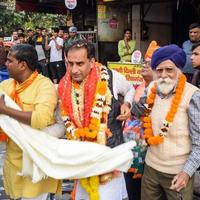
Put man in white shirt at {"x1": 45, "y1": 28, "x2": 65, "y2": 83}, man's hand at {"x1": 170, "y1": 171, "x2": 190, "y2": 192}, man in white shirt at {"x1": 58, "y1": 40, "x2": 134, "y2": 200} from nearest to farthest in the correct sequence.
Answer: man's hand at {"x1": 170, "y1": 171, "x2": 190, "y2": 192} → man in white shirt at {"x1": 58, "y1": 40, "x2": 134, "y2": 200} → man in white shirt at {"x1": 45, "y1": 28, "x2": 65, "y2": 83}

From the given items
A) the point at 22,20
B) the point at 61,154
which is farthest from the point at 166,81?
the point at 22,20

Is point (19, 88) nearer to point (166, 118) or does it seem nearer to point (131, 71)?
point (166, 118)

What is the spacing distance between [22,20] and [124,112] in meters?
34.3

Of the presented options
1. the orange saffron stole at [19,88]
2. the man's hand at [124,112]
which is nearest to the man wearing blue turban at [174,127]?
the man's hand at [124,112]

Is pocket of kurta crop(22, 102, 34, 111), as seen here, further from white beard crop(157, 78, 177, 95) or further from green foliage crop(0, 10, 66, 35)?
green foliage crop(0, 10, 66, 35)

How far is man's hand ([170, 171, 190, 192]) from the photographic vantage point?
8.40ft

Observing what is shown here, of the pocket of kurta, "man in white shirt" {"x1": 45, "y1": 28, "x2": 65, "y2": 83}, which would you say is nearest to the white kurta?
the pocket of kurta

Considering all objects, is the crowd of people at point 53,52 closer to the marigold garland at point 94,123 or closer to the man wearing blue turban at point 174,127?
the marigold garland at point 94,123

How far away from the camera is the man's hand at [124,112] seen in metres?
2.88

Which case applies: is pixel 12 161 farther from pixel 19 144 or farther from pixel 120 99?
pixel 120 99

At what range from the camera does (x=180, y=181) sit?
256 cm

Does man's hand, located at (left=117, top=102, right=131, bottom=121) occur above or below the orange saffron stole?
below

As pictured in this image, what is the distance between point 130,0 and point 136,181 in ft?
25.5

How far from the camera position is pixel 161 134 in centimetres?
277
